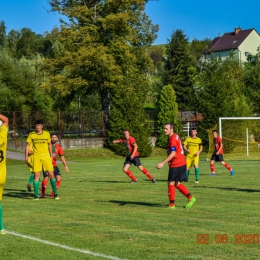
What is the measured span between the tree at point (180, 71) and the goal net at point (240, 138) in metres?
24.0

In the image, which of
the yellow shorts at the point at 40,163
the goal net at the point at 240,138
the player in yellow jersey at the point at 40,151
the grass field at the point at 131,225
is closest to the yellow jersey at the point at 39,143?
the player in yellow jersey at the point at 40,151

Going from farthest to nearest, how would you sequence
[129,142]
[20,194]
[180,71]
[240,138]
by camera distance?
[180,71]
[240,138]
[129,142]
[20,194]

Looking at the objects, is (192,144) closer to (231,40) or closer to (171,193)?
(171,193)

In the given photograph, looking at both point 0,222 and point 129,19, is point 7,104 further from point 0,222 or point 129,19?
point 0,222

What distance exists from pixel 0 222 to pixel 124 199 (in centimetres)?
602

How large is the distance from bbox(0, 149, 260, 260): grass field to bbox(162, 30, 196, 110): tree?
56716 millimetres

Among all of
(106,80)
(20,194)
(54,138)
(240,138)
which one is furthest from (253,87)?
(20,194)

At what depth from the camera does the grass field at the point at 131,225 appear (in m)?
8.98

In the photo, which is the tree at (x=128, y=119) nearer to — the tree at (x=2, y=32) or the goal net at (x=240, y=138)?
the goal net at (x=240, y=138)

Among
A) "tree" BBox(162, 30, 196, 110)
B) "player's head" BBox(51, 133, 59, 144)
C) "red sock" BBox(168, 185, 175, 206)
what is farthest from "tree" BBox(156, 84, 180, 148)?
"red sock" BBox(168, 185, 175, 206)

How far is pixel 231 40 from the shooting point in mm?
144750

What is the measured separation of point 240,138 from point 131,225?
38.2 metres

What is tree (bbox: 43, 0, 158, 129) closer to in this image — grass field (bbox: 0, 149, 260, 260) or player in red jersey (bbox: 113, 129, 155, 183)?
player in red jersey (bbox: 113, 129, 155, 183)

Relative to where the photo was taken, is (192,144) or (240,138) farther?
(240,138)
